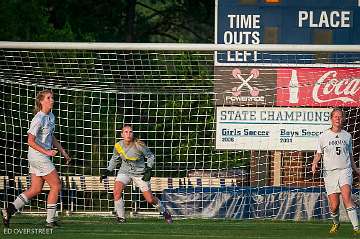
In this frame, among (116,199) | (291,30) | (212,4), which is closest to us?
(116,199)

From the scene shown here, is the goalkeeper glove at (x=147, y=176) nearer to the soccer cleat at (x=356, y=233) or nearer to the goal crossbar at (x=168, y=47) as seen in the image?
the goal crossbar at (x=168, y=47)

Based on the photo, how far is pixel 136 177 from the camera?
19.0 metres

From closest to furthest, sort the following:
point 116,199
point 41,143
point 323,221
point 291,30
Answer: point 41,143 → point 116,199 → point 323,221 → point 291,30

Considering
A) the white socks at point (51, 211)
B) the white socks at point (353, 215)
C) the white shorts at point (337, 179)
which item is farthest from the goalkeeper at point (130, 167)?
the white socks at point (353, 215)

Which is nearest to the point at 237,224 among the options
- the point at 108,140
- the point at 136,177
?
the point at 136,177

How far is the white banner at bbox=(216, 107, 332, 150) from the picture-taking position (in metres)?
22.8

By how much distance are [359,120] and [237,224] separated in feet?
12.6

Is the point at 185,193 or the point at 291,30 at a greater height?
the point at 291,30

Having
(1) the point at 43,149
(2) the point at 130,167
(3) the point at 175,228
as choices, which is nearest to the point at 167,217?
(3) the point at 175,228

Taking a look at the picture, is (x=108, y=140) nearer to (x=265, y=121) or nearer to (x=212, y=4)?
(x=265, y=121)

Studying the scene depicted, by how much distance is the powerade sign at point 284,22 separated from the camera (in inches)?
882

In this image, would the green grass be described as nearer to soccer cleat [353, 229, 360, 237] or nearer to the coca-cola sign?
soccer cleat [353, 229, 360, 237]

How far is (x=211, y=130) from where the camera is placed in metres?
22.3

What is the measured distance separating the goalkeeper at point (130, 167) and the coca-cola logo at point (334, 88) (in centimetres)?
438
